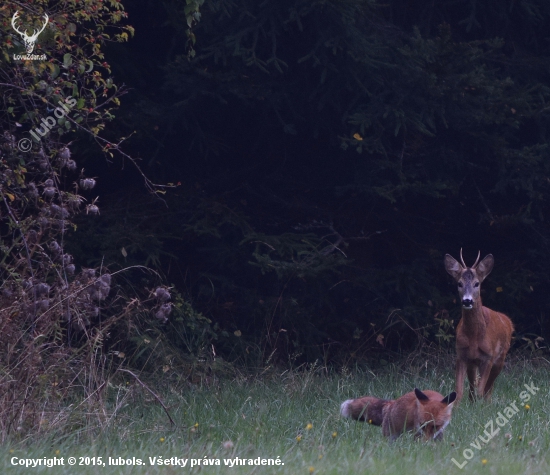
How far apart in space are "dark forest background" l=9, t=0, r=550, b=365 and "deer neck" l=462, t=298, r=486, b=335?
1.75m

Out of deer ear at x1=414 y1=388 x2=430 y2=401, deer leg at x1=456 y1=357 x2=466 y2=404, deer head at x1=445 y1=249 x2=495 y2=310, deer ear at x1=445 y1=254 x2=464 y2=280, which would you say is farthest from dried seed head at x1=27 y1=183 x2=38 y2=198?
deer ear at x1=445 y1=254 x2=464 y2=280

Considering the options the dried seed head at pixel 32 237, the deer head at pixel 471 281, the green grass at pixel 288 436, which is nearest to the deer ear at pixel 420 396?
the green grass at pixel 288 436

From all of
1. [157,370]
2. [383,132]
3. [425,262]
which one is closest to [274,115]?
[383,132]

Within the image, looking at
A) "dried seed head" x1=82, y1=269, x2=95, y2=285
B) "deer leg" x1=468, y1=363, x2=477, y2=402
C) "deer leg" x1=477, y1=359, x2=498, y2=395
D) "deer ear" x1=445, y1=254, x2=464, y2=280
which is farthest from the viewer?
"deer ear" x1=445, y1=254, x2=464, y2=280

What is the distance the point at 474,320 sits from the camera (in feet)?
28.9

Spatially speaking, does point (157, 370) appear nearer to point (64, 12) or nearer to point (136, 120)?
point (136, 120)

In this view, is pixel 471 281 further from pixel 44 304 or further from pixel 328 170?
pixel 44 304

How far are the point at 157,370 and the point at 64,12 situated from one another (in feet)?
13.8

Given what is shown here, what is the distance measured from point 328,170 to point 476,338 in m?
3.38

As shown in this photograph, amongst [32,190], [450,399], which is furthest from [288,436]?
[32,190]

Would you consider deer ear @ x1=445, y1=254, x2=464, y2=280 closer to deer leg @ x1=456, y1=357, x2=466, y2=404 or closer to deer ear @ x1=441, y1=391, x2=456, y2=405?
deer leg @ x1=456, y1=357, x2=466, y2=404

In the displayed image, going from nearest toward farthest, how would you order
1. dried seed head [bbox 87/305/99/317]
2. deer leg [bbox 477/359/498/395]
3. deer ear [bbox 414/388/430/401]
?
deer ear [bbox 414/388/430/401]
dried seed head [bbox 87/305/99/317]
deer leg [bbox 477/359/498/395]

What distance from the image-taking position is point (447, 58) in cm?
942

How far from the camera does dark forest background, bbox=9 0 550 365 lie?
950 centimetres
